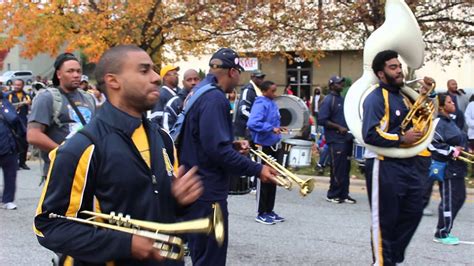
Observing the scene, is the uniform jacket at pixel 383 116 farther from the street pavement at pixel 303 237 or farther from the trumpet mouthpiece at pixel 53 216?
the trumpet mouthpiece at pixel 53 216

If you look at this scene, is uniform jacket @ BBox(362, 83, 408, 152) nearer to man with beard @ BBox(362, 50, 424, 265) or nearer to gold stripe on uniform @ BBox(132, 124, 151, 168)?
man with beard @ BBox(362, 50, 424, 265)

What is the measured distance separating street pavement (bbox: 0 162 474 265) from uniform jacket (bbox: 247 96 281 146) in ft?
3.45

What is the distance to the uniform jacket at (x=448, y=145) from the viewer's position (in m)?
6.78

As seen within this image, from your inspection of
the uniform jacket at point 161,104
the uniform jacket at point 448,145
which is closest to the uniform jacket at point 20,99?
the uniform jacket at point 161,104

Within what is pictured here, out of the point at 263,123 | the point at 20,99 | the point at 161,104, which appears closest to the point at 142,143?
the point at 161,104

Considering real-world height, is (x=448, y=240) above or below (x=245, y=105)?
below

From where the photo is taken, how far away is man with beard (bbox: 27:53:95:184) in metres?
4.75

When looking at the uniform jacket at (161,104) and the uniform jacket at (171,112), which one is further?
the uniform jacket at (161,104)

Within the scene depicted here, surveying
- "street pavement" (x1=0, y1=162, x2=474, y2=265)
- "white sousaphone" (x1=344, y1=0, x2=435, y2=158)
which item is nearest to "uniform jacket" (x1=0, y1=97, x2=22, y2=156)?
"street pavement" (x1=0, y1=162, x2=474, y2=265)

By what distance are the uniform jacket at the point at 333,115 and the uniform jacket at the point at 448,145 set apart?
8.79ft

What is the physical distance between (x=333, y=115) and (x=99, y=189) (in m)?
7.56

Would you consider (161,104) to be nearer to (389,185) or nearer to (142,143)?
(389,185)

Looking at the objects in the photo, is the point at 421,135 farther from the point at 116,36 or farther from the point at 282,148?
the point at 116,36

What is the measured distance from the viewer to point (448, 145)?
687cm
